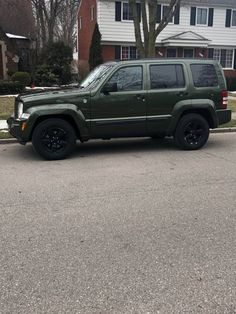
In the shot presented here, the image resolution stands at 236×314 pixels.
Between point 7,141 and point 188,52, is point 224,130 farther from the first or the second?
point 188,52

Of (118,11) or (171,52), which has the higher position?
(118,11)

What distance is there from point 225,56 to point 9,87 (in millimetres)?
18607

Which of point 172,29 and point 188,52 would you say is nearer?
point 172,29

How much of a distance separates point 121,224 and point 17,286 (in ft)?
5.29

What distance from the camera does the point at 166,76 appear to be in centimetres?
861

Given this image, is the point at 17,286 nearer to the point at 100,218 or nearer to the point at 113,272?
the point at 113,272

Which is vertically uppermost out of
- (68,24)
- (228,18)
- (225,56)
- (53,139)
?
(68,24)

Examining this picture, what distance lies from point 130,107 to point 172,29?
23.3 m

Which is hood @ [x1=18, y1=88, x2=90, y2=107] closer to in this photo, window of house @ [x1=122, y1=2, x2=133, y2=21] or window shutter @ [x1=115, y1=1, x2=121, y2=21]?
window shutter @ [x1=115, y1=1, x2=121, y2=21]

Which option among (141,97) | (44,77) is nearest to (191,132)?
(141,97)

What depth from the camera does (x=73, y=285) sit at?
3.38 meters

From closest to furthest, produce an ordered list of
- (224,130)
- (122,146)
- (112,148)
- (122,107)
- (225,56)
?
1. (122,107)
2. (112,148)
3. (122,146)
4. (224,130)
5. (225,56)

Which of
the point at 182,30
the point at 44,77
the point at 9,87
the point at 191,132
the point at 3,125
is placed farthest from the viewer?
the point at 182,30

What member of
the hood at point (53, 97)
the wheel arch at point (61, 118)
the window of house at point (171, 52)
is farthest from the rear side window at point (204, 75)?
the window of house at point (171, 52)
